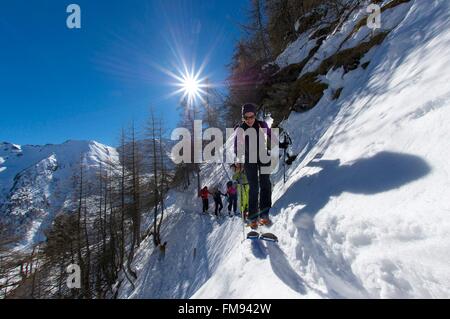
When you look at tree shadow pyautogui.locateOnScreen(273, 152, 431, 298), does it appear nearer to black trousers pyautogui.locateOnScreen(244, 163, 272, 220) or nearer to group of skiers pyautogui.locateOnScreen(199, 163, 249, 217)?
black trousers pyautogui.locateOnScreen(244, 163, 272, 220)

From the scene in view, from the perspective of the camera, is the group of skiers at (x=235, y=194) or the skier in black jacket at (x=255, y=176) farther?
the group of skiers at (x=235, y=194)

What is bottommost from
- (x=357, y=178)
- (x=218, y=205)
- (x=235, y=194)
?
(x=218, y=205)

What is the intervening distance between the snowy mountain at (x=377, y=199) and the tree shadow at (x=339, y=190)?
0.06 feet

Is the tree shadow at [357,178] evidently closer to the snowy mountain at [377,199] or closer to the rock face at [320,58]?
the snowy mountain at [377,199]

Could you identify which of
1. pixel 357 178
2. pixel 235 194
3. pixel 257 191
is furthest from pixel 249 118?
pixel 235 194

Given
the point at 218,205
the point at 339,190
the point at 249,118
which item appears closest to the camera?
the point at 339,190

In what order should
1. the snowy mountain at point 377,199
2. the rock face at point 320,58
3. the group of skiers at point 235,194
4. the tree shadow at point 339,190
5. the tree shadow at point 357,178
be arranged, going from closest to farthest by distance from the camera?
1. the snowy mountain at point 377,199
2. the tree shadow at point 339,190
3. the tree shadow at point 357,178
4. the group of skiers at point 235,194
5. the rock face at point 320,58

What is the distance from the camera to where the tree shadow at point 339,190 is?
3.00 m

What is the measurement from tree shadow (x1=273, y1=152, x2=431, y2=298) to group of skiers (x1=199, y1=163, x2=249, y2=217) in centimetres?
86

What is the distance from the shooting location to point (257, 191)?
17.4 feet

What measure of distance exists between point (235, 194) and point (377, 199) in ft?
34.3

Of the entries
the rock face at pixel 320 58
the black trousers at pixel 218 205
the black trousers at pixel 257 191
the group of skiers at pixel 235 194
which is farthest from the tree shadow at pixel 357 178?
the black trousers at pixel 218 205

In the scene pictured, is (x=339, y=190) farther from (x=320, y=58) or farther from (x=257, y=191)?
(x=320, y=58)

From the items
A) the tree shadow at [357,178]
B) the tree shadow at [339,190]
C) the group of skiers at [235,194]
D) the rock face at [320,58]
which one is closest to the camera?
the tree shadow at [339,190]
